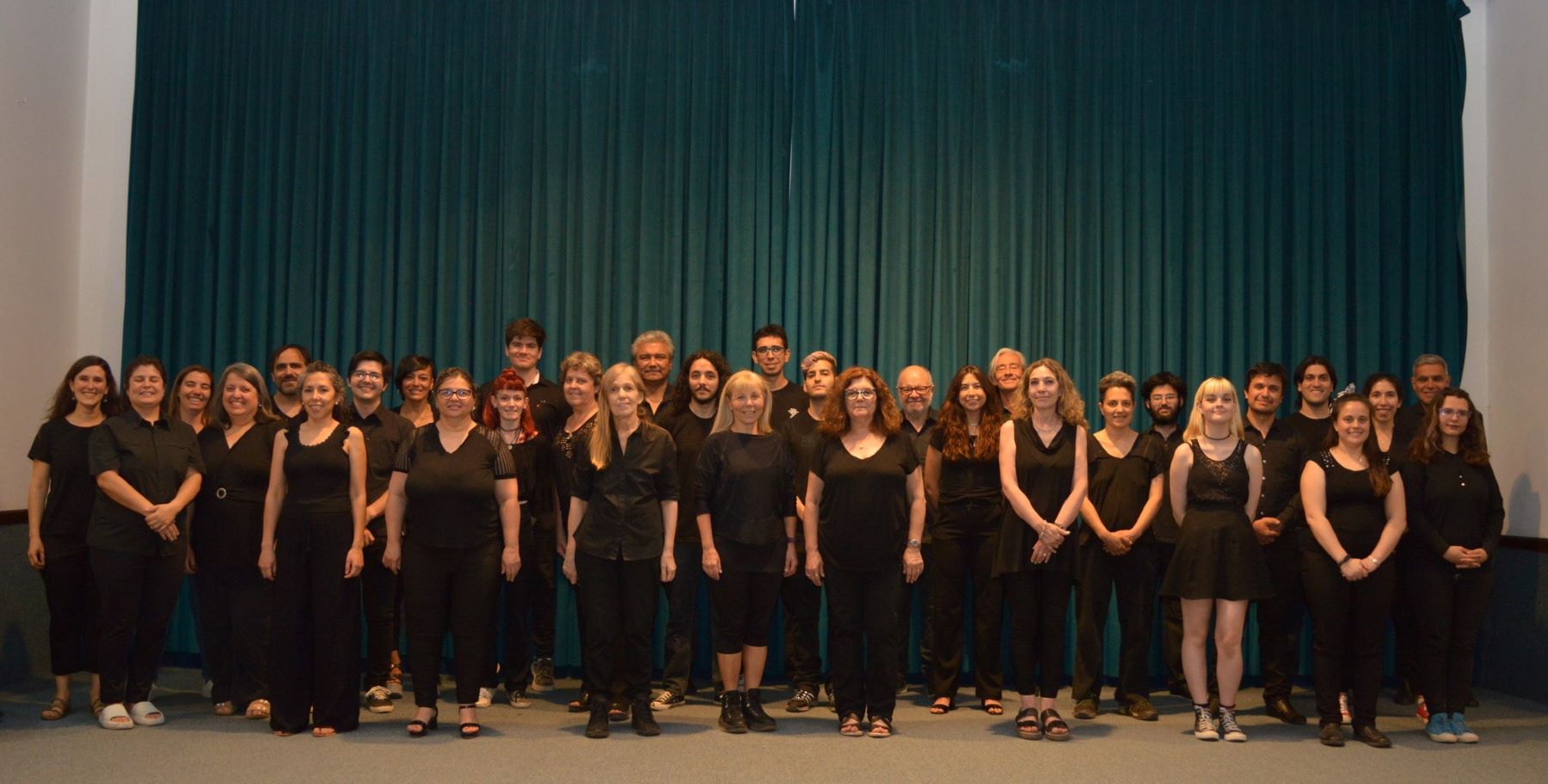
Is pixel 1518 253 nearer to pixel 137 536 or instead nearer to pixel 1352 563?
pixel 1352 563

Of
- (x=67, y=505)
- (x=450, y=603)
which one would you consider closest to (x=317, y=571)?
(x=450, y=603)

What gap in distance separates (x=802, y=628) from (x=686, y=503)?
2.62ft

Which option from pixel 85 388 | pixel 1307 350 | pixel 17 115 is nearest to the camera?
pixel 85 388

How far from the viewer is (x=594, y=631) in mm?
4590

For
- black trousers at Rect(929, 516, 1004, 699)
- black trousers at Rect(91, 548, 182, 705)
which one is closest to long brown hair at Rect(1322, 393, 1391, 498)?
black trousers at Rect(929, 516, 1004, 699)

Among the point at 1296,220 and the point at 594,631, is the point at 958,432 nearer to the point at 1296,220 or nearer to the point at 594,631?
the point at 594,631

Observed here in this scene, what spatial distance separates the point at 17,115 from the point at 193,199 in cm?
93

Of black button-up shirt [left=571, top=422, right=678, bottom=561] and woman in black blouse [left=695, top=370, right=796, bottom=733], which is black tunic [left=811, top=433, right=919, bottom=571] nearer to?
woman in black blouse [left=695, top=370, right=796, bottom=733]

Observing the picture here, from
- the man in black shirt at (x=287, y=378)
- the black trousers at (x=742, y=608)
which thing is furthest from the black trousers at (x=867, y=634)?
the man in black shirt at (x=287, y=378)

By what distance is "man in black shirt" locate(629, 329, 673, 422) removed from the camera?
539cm

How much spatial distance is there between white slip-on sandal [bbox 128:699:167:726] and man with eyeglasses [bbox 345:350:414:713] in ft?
2.64

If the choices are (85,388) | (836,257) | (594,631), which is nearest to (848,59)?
(836,257)

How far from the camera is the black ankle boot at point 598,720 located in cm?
451

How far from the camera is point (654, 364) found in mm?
5395
